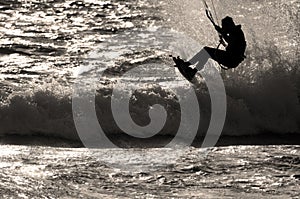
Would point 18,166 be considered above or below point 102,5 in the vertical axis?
below

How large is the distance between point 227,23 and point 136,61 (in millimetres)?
4974

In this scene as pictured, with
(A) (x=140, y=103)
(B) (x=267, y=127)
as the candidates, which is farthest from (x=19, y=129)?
(B) (x=267, y=127)

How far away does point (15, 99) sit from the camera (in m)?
10.8

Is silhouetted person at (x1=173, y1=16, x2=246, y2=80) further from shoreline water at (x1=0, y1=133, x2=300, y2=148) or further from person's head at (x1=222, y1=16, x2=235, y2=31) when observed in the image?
shoreline water at (x1=0, y1=133, x2=300, y2=148)

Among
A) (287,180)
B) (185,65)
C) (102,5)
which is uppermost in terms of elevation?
(102,5)

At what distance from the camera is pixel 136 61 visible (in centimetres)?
1329

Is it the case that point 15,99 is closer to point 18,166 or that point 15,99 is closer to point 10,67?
point 10,67

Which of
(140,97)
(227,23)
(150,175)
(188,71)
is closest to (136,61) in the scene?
(140,97)

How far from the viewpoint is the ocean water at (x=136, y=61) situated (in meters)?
10.5

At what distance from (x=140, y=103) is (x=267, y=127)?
1.77 meters

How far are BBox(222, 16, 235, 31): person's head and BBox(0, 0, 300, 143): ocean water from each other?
6.65ft

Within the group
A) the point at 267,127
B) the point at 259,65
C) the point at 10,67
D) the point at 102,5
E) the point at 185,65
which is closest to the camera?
the point at 185,65

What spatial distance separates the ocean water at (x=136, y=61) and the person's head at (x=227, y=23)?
203 centimetres

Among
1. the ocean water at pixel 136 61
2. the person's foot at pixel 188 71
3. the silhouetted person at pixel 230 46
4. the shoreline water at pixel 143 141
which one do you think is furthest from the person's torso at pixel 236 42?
the ocean water at pixel 136 61
